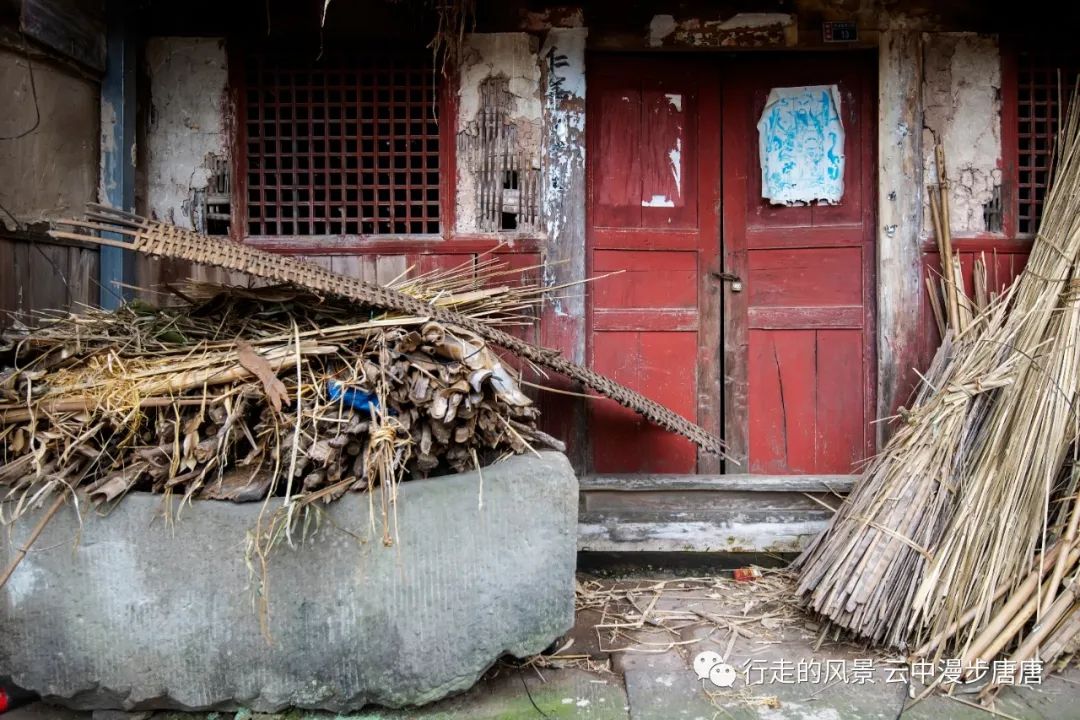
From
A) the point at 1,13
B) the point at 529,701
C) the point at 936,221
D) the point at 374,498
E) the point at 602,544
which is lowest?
the point at 529,701

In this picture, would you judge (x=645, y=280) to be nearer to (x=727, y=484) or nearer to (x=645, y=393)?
(x=645, y=393)

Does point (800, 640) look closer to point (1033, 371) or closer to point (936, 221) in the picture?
point (1033, 371)

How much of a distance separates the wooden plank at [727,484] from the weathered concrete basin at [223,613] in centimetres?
145

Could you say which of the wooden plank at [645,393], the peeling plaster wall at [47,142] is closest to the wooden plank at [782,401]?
the wooden plank at [645,393]

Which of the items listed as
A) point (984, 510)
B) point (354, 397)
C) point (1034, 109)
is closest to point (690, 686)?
point (984, 510)

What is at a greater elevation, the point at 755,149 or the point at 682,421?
the point at 755,149

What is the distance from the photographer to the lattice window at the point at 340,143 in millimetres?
4043

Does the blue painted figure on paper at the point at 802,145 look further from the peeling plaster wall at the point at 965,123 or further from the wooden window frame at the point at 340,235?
the wooden window frame at the point at 340,235

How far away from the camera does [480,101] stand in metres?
4.02

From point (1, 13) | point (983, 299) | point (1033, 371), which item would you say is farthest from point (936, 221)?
point (1, 13)

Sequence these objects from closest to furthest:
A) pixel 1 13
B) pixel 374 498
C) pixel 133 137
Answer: pixel 374 498 → pixel 1 13 → pixel 133 137

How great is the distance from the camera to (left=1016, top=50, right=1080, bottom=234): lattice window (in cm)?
395

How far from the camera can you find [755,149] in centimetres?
411

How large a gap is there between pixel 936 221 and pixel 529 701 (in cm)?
322
